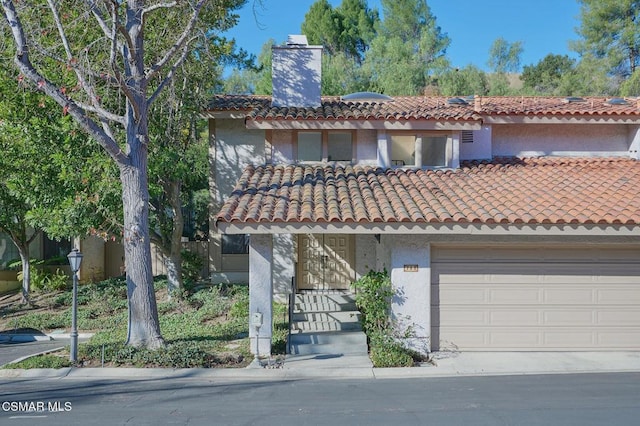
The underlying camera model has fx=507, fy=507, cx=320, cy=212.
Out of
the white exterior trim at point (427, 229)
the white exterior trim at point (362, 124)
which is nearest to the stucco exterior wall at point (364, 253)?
the white exterior trim at point (362, 124)

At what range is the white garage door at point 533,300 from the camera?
10320 millimetres

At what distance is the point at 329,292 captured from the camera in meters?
14.3

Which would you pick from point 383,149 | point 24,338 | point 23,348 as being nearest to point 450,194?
point 383,149

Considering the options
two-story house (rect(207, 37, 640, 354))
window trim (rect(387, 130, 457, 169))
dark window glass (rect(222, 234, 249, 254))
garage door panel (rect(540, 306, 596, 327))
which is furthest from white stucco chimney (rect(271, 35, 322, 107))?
garage door panel (rect(540, 306, 596, 327))

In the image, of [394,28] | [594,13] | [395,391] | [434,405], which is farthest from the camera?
[394,28]

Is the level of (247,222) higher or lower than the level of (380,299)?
higher

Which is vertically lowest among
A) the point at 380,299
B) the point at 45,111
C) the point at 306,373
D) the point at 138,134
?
the point at 306,373

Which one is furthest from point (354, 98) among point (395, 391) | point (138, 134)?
point (395, 391)

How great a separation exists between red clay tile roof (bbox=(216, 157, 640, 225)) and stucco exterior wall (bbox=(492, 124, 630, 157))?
555 mm

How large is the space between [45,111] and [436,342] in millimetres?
11650

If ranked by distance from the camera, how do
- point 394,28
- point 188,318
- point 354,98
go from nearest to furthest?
point 188,318 < point 354,98 < point 394,28

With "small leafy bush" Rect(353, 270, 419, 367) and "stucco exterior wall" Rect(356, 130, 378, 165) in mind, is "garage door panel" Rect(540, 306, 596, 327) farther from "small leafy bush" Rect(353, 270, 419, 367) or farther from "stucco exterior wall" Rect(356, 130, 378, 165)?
"stucco exterior wall" Rect(356, 130, 378, 165)

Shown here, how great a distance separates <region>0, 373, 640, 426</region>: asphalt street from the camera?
6.85 meters

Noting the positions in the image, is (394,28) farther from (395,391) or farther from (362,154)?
(395,391)
